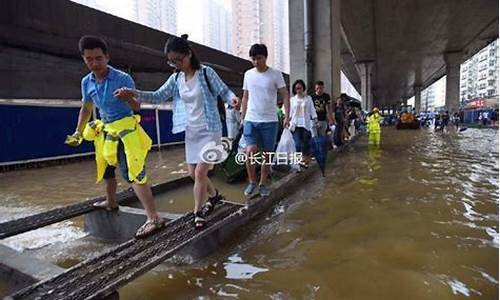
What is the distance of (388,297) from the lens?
2.27 meters

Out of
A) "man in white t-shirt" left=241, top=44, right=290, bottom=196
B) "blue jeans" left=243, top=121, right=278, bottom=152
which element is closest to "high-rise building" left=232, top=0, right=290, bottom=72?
"man in white t-shirt" left=241, top=44, right=290, bottom=196

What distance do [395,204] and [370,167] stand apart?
3312 millimetres

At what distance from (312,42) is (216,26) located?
22.7 meters

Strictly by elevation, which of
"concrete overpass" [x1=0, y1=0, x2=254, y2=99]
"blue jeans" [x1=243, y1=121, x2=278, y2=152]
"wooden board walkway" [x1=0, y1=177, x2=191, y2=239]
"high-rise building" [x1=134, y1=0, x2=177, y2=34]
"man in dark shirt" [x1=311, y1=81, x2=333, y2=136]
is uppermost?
"high-rise building" [x1=134, y1=0, x2=177, y2=34]

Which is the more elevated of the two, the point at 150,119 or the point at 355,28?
the point at 355,28

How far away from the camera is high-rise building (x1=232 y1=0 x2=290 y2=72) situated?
29375 mm

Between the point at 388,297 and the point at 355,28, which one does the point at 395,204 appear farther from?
the point at 355,28

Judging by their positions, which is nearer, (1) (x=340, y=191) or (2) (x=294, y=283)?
(2) (x=294, y=283)

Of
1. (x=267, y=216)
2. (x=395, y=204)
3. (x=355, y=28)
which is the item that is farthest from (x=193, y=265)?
(x=355, y=28)

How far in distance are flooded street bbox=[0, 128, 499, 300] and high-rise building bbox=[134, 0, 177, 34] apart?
19617mm

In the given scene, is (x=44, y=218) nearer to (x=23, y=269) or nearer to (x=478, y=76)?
(x=23, y=269)

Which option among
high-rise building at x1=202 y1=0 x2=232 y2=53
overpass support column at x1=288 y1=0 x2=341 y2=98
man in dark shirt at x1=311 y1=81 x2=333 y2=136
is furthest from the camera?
high-rise building at x1=202 y1=0 x2=232 y2=53

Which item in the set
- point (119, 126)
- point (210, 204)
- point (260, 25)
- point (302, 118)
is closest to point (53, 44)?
point (302, 118)

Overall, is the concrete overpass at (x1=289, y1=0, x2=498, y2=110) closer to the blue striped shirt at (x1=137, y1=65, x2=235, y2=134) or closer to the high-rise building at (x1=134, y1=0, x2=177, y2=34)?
the blue striped shirt at (x1=137, y1=65, x2=235, y2=134)
